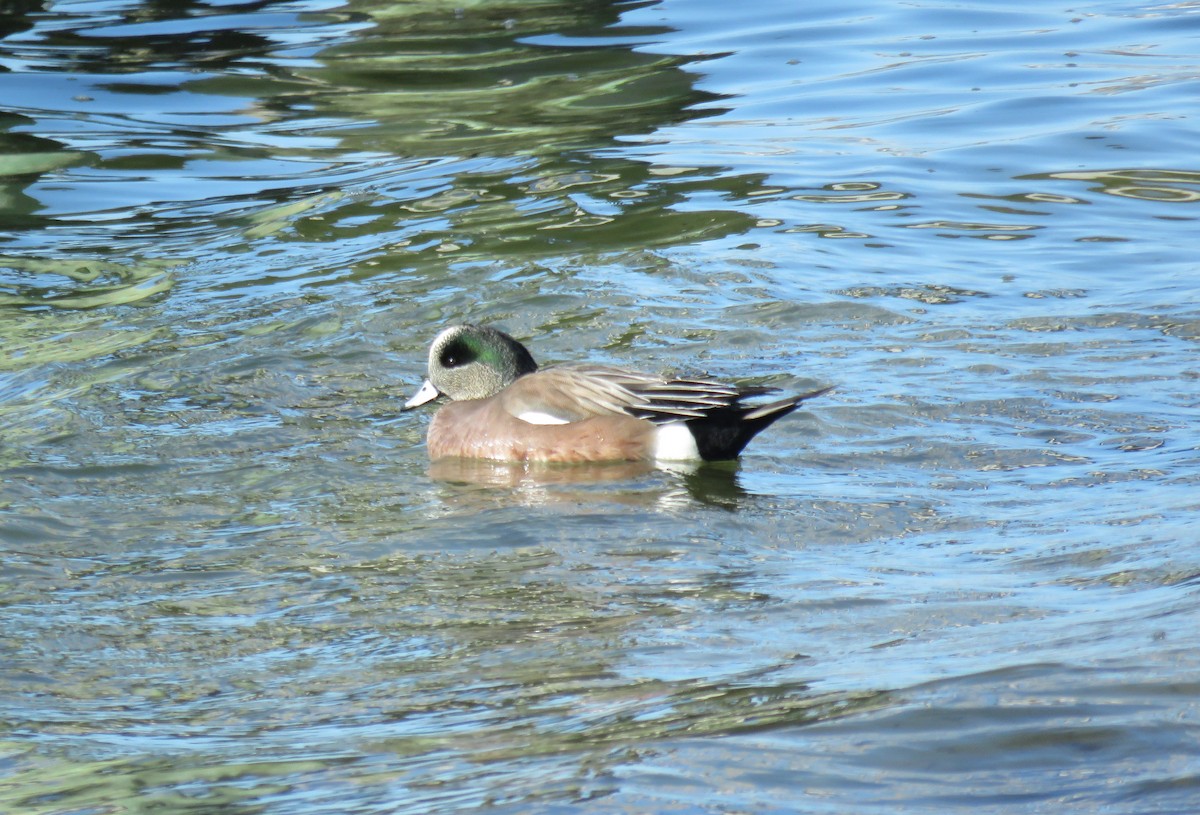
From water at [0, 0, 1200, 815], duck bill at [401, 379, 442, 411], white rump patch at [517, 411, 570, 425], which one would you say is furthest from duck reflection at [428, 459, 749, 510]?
duck bill at [401, 379, 442, 411]

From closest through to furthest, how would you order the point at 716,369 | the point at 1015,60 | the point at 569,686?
the point at 569,686
the point at 716,369
the point at 1015,60

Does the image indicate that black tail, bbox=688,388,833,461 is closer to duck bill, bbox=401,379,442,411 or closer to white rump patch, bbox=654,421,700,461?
white rump patch, bbox=654,421,700,461

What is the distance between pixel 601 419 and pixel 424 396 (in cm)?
111

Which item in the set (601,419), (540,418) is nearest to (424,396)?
(540,418)

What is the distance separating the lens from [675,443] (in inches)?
291

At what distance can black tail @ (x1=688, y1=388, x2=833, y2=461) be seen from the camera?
7086mm

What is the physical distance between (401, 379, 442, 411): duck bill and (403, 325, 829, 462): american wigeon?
5.1 inches

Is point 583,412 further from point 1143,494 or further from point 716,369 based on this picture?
point 1143,494

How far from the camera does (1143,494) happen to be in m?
6.16

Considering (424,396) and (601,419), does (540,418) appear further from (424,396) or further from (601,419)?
(424,396)

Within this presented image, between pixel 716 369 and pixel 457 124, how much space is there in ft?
20.0

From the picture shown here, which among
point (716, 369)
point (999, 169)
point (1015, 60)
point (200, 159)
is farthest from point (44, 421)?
point (1015, 60)

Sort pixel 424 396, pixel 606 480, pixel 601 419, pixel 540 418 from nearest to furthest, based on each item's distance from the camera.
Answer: pixel 606 480 → pixel 601 419 → pixel 540 418 → pixel 424 396

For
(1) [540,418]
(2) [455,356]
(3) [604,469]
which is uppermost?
(2) [455,356]
